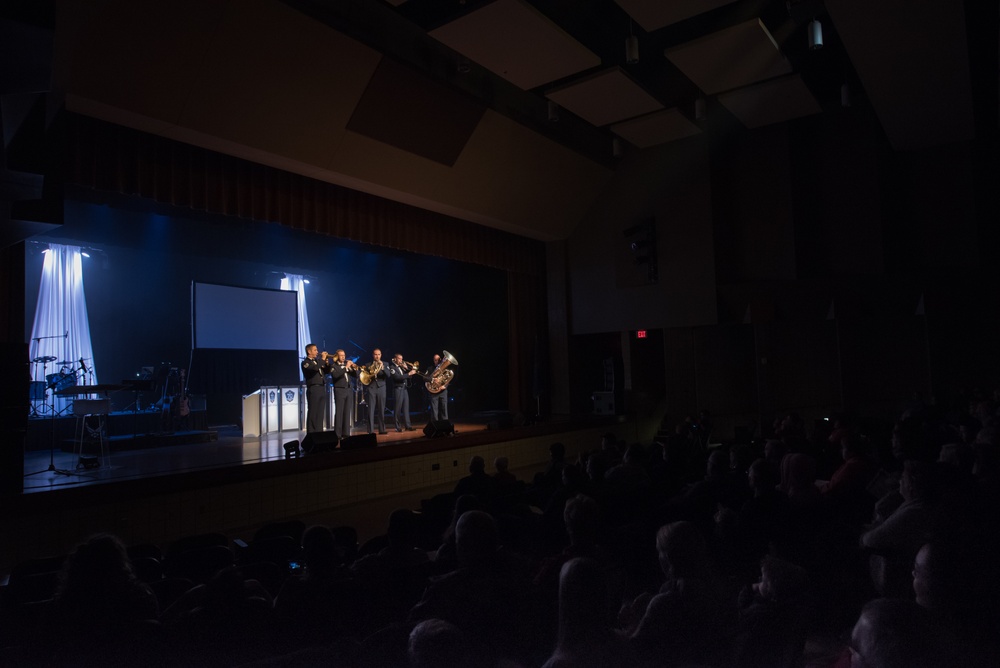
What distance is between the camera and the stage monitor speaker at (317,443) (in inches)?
282

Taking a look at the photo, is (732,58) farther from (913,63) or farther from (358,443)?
(358,443)

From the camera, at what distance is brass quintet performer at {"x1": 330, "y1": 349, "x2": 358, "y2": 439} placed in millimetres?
8532

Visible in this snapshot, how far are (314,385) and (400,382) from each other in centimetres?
176

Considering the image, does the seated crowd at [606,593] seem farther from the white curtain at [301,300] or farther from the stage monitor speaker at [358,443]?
the white curtain at [301,300]

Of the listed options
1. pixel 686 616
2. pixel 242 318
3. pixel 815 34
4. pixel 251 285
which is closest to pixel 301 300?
pixel 251 285

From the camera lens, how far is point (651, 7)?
6277mm

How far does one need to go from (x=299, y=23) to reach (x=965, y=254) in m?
10.5

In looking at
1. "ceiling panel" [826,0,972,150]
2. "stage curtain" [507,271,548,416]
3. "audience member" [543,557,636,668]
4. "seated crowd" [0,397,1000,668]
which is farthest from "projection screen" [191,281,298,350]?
"audience member" [543,557,636,668]

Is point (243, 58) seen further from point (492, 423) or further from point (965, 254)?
point (965, 254)

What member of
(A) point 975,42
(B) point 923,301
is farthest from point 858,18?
(B) point 923,301

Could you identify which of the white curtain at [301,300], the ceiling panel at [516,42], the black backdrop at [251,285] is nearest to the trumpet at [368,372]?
the black backdrop at [251,285]

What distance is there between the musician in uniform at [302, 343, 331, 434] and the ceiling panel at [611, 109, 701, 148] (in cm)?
582

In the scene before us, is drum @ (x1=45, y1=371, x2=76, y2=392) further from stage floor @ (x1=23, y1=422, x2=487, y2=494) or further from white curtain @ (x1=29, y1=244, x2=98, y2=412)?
stage floor @ (x1=23, y1=422, x2=487, y2=494)

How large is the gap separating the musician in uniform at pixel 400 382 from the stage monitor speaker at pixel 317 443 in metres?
2.41
